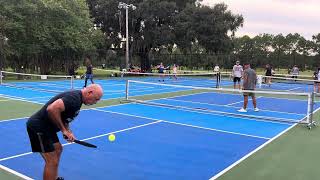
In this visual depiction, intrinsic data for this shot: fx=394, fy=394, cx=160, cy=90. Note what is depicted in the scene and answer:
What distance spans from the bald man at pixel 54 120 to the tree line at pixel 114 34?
80.9 ft

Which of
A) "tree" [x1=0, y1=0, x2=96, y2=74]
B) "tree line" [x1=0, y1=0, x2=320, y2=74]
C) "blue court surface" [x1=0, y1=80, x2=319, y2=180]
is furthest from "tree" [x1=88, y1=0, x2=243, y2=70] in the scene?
"blue court surface" [x1=0, y1=80, x2=319, y2=180]

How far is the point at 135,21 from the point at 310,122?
1282 inches

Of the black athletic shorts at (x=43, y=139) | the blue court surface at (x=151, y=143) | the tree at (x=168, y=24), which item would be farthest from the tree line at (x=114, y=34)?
the black athletic shorts at (x=43, y=139)

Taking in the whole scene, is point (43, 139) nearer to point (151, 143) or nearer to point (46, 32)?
point (151, 143)

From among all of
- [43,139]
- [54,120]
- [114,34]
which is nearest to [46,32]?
[114,34]

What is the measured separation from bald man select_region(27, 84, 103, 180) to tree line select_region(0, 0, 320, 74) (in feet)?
80.9

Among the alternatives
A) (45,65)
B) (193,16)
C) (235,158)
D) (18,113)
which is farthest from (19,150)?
(193,16)

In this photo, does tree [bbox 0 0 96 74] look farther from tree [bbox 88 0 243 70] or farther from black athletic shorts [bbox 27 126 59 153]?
black athletic shorts [bbox 27 126 59 153]

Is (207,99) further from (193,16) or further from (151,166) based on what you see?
(193,16)

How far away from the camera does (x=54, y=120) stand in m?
4.48

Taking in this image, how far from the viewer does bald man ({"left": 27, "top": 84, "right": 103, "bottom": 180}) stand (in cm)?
450

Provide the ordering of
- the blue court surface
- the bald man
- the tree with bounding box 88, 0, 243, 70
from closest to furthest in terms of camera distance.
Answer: the bald man < the blue court surface < the tree with bounding box 88, 0, 243, 70

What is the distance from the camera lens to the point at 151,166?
21.9 ft

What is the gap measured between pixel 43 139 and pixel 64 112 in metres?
0.43
